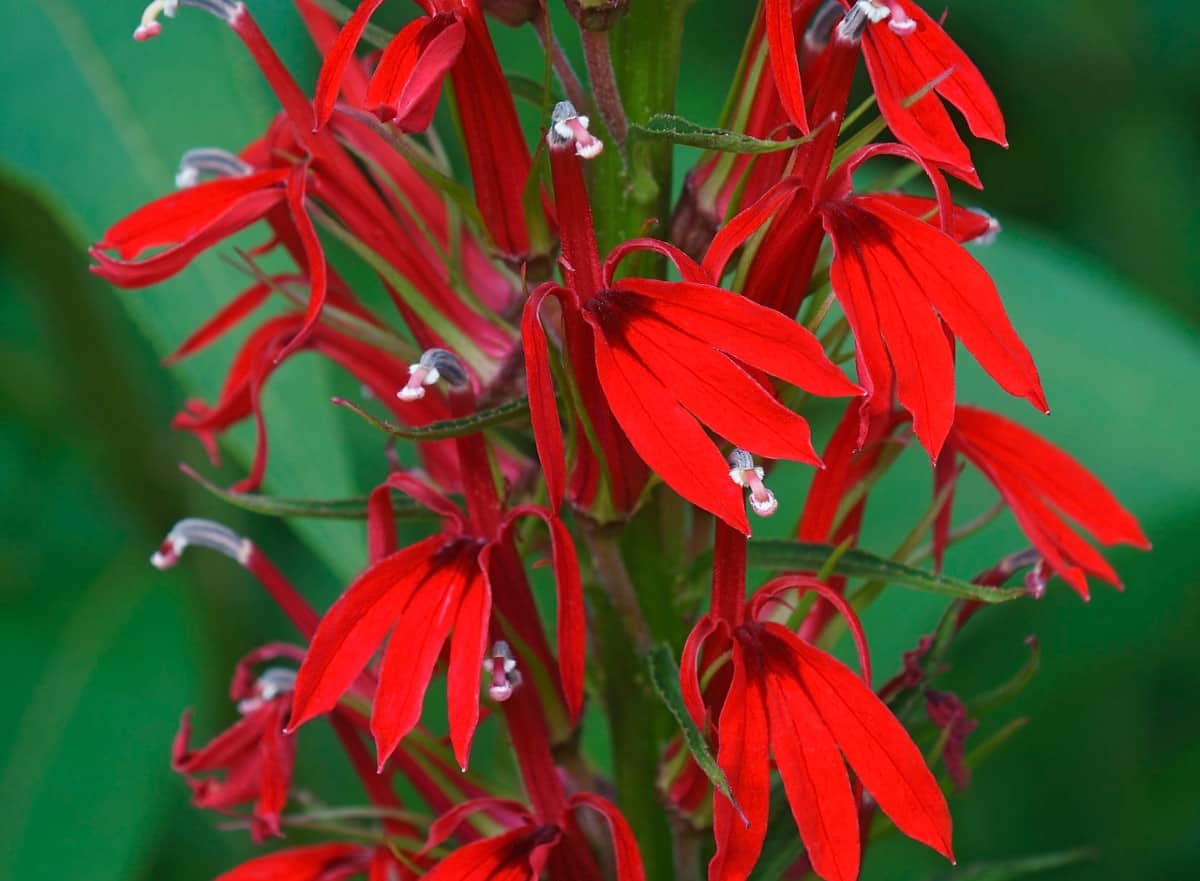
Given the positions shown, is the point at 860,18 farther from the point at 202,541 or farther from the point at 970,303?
the point at 202,541

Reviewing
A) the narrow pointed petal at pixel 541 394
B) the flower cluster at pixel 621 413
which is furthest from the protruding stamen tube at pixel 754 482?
the narrow pointed petal at pixel 541 394

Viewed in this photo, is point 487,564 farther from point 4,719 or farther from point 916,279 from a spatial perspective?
point 4,719

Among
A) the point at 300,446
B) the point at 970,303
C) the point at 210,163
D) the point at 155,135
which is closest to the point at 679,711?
the point at 970,303

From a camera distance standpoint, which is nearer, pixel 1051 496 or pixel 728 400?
pixel 728 400

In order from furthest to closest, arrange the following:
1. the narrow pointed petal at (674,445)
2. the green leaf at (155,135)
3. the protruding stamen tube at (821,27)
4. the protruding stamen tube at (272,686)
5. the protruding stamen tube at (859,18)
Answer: the green leaf at (155,135), the protruding stamen tube at (272,686), the protruding stamen tube at (821,27), the protruding stamen tube at (859,18), the narrow pointed petal at (674,445)

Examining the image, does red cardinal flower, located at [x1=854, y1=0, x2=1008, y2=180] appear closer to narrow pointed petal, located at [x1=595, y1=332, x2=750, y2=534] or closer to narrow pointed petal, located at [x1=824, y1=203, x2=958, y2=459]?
narrow pointed petal, located at [x1=824, y1=203, x2=958, y2=459]

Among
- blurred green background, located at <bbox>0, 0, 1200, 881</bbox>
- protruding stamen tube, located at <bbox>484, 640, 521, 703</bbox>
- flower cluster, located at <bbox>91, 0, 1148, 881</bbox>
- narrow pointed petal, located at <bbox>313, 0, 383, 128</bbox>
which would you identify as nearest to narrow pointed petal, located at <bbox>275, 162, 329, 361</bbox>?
flower cluster, located at <bbox>91, 0, 1148, 881</bbox>

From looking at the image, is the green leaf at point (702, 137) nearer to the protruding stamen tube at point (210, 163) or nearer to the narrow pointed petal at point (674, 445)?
the narrow pointed petal at point (674, 445)
